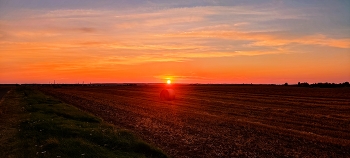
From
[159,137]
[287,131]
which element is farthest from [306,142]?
[159,137]

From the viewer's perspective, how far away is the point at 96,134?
50.0ft

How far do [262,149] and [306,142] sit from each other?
2.81 metres

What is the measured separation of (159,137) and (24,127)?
818cm

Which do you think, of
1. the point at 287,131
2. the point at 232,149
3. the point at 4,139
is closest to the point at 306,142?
the point at 287,131

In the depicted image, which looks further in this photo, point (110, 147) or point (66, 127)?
point (66, 127)

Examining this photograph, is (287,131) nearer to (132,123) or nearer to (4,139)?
(132,123)

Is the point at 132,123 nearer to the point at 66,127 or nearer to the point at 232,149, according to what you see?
the point at 66,127

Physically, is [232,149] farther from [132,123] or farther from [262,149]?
[132,123]

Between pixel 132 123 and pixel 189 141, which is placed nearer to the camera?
pixel 189 141

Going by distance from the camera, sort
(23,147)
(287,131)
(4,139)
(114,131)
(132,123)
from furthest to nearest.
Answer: (132,123) < (287,131) < (114,131) < (4,139) < (23,147)

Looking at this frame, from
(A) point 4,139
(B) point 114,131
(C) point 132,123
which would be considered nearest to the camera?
(A) point 4,139

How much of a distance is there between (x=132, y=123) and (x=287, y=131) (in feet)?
34.0

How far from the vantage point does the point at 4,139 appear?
48.1ft

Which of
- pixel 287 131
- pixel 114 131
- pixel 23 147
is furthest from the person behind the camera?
pixel 287 131
